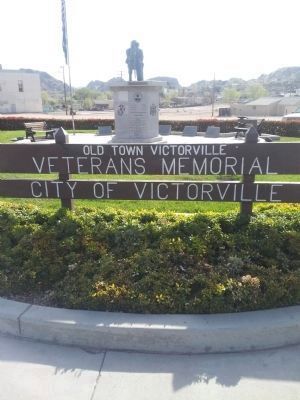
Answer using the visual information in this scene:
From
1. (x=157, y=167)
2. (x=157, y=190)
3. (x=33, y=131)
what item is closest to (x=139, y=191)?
(x=157, y=190)

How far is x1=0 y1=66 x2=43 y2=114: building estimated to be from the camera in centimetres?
8213

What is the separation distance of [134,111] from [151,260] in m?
13.2

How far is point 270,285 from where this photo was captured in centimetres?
308

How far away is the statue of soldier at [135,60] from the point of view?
59.2ft

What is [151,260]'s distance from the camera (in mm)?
3465

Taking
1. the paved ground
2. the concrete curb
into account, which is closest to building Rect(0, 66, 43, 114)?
the concrete curb

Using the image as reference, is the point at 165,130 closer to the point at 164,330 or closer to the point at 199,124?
the point at 199,124

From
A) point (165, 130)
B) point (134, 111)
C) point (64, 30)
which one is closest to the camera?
point (134, 111)

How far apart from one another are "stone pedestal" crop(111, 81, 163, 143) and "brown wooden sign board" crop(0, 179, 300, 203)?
1167cm

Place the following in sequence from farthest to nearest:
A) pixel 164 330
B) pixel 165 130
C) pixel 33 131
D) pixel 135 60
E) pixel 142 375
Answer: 1. pixel 165 130
2. pixel 33 131
3. pixel 135 60
4. pixel 164 330
5. pixel 142 375

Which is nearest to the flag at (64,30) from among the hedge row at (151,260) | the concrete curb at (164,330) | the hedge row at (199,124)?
the hedge row at (199,124)

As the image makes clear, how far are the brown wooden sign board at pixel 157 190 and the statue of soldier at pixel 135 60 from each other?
1462 cm

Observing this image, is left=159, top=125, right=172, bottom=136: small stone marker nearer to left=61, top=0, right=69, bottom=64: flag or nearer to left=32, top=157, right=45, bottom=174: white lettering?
left=61, top=0, right=69, bottom=64: flag

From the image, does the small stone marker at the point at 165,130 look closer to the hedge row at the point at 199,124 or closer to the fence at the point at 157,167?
the hedge row at the point at 199,124
